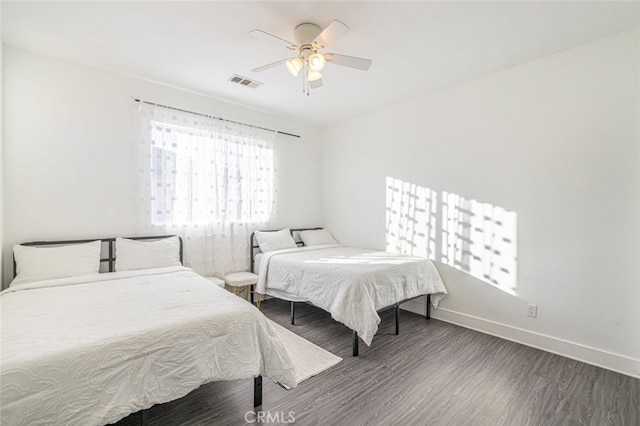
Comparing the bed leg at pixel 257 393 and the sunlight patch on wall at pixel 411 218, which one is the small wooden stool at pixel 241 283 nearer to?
the bed leg at pixel 257 393

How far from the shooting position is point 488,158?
10.2ft

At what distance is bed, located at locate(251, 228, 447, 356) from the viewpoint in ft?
8.50

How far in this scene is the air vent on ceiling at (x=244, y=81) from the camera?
311 centimetres

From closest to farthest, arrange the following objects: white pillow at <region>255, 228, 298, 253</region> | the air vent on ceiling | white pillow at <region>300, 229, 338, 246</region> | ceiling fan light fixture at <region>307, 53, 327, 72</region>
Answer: ceiling fan light fixture at <region>307, 53, 327, 72</region>, the air vent on ceiling, white pillow at <region>255, 228, 298, 253</region>, white pillow at <region>300, 229, 338, 246</region>

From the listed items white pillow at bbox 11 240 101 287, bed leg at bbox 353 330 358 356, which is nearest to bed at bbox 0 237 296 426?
white pillow at bbox 11 240 101 287

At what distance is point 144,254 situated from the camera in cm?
293

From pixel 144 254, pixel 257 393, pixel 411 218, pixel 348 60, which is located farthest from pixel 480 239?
pixel 144 254

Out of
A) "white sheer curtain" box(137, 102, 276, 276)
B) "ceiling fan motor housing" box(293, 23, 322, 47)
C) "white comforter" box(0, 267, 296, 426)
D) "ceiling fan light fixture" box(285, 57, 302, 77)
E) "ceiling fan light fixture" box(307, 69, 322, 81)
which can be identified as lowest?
"white comforter" box(0, 267, 296, 426)

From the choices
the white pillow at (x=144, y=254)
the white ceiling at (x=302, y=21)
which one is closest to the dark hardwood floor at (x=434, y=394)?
the white pillow at (x=144, y=254)

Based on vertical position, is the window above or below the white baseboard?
above

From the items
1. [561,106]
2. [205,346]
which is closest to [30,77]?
[205,346]

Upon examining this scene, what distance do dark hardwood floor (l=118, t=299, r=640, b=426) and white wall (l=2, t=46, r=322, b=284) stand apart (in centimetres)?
202

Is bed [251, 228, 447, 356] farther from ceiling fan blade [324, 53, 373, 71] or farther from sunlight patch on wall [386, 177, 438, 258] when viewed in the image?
ceiling fan blade [324, 53, 373, 71]

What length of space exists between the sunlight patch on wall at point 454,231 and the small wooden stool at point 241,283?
6.34ft
